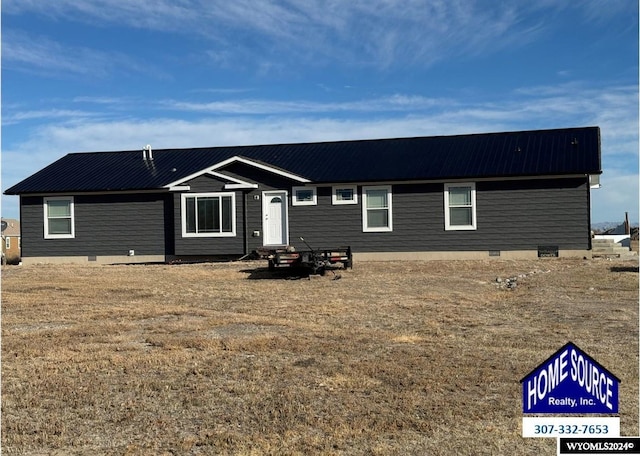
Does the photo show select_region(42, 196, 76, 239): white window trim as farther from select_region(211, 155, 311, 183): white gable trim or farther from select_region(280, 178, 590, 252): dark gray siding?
select_region(280, 178, 590, 252): dark gray siding

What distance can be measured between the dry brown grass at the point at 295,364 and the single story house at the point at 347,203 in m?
6.65

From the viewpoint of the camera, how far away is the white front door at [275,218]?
71.6ft

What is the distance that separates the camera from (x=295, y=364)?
7.00 metres

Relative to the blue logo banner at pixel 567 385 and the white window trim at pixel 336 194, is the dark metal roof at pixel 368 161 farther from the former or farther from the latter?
the blue logo banner at pixel 567 385

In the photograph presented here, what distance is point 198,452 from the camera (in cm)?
458

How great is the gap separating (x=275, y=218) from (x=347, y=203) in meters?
2.57

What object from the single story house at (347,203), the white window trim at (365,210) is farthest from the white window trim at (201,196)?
the white window trim at (365,210)

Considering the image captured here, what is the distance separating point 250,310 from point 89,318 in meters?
2.72

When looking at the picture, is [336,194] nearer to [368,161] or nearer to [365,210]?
[365,210]

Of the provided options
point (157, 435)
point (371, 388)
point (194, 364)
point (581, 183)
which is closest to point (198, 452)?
point (157, 435)

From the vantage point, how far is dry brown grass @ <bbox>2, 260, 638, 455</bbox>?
4.87 m

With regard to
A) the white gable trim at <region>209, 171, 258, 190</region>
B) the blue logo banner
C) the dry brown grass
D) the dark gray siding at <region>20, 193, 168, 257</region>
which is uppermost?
the white gable trim at <region>209, 171, 258, 190</region>

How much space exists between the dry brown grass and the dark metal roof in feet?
24.4

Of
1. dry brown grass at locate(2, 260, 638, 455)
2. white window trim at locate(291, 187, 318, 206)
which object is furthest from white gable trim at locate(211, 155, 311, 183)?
dry brown grass at locate(2, 260, 638, 455)
